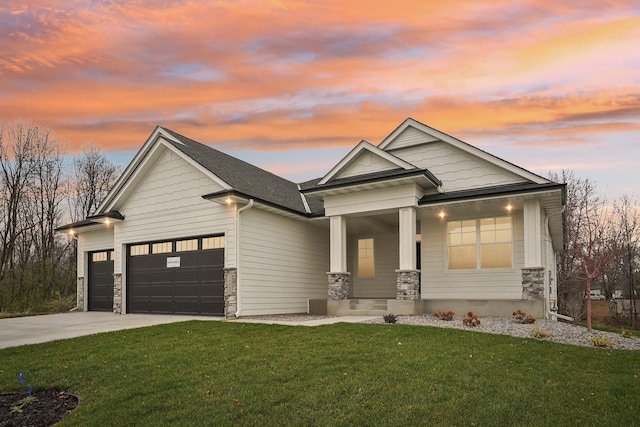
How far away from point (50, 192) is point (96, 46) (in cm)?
2170

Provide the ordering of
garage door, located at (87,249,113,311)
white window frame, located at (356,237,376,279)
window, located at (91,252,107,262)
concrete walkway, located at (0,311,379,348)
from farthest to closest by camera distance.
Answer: window, located at (91,252,107,262)
garage door, located at (87,249,113,311)
white window frame, located at (356,237,376,279)
concrete walkway, located at (0,311,379,348)

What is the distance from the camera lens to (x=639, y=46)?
39.9 ft

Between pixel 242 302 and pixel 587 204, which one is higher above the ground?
pixel 587 204

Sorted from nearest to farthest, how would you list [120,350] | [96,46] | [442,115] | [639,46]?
[120,350] → [639,46] → [96,46] → [442,115]

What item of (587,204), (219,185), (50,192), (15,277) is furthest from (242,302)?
(587,204)

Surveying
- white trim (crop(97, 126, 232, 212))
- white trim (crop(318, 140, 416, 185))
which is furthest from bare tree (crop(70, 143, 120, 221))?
white trim (crop(318, 140, 416, 185))

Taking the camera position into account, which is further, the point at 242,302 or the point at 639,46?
the point at 242,302

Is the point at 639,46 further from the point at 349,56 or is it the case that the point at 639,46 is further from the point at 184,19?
the point at 184,19

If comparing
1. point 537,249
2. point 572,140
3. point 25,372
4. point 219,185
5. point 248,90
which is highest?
point 248,90

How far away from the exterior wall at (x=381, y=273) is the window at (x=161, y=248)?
7598 millimetres

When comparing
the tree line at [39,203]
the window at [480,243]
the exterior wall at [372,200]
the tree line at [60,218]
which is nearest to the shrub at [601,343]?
the window at [480,243]

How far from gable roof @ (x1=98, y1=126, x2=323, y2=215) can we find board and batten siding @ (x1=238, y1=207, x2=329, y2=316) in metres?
0.66

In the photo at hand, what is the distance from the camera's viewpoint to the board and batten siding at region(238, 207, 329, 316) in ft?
54.3

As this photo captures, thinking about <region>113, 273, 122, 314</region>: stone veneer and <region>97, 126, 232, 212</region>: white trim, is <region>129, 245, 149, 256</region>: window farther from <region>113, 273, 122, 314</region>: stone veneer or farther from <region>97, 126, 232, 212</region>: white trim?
<region>97, 126, 232, 212</region>: white trim
